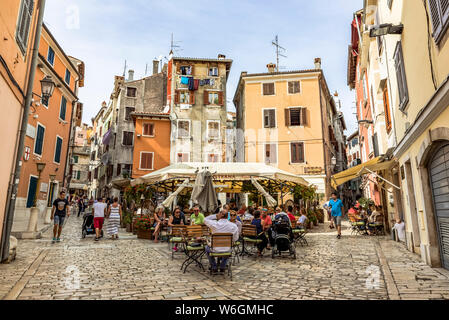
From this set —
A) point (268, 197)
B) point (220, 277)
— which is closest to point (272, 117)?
point (268, 197)

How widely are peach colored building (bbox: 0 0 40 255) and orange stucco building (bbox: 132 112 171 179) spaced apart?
67.7 ft

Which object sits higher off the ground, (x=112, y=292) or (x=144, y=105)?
(x=144, y=105)

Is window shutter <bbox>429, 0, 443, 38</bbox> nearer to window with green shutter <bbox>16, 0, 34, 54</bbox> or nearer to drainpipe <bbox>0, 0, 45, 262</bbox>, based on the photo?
window with green shutter <bbox>16, 0, 34, 54</bbox>

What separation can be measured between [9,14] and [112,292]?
236 inches

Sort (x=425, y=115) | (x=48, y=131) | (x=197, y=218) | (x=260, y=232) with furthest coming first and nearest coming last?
(x=48, y=131), (x=197, y=218), (x=260, y=232), (x=425, y=115)

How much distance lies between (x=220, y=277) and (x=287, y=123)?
21.7m

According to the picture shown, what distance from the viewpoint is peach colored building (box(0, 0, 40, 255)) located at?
611 cm

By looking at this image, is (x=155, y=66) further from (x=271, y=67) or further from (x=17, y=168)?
(x=17, y=168)

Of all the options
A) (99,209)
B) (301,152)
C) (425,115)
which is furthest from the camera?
(301,152)

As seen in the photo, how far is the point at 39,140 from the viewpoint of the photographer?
19.1 metres

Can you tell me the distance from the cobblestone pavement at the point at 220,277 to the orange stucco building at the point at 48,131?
10900mm

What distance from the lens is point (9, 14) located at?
6.20 metres
